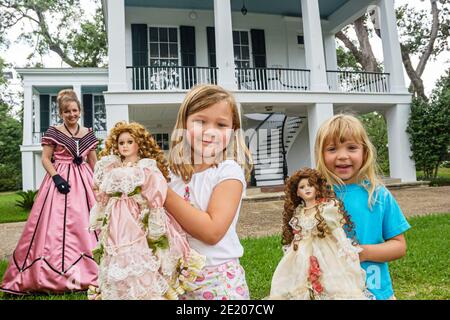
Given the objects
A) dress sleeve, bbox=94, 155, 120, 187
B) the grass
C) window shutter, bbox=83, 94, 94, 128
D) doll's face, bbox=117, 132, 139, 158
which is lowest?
the grass

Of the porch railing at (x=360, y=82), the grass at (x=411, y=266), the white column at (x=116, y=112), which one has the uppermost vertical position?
the porch railing at (x=360, y=82)

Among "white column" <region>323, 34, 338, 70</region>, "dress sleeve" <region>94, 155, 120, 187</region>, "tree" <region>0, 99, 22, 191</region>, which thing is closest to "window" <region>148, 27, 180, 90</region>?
"white column" <region>323, 34, 338, 70</region>

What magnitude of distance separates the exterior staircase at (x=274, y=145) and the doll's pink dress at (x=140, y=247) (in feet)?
35.5

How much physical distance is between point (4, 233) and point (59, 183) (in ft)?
16.7

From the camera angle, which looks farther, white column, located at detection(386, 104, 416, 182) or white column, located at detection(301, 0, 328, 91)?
white column, located at detection(386, 104, 416, 182)

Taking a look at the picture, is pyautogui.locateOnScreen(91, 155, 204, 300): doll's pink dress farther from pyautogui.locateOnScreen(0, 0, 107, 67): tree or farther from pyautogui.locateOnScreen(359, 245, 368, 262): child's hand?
pyautogui.locateOnScreen(0, 0, 107, 67): tree

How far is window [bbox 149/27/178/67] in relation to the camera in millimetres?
12305

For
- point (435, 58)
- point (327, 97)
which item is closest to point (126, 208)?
point (327, 97)

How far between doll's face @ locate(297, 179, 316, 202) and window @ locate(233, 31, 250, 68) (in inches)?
483

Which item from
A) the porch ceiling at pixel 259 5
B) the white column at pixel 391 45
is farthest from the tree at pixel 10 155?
the white column at pixel 391 45

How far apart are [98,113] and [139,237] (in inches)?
632

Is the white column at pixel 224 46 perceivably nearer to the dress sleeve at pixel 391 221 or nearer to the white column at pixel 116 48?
the white column at pixel 116 48

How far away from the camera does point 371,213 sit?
141 cm

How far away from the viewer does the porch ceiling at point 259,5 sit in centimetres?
1195
